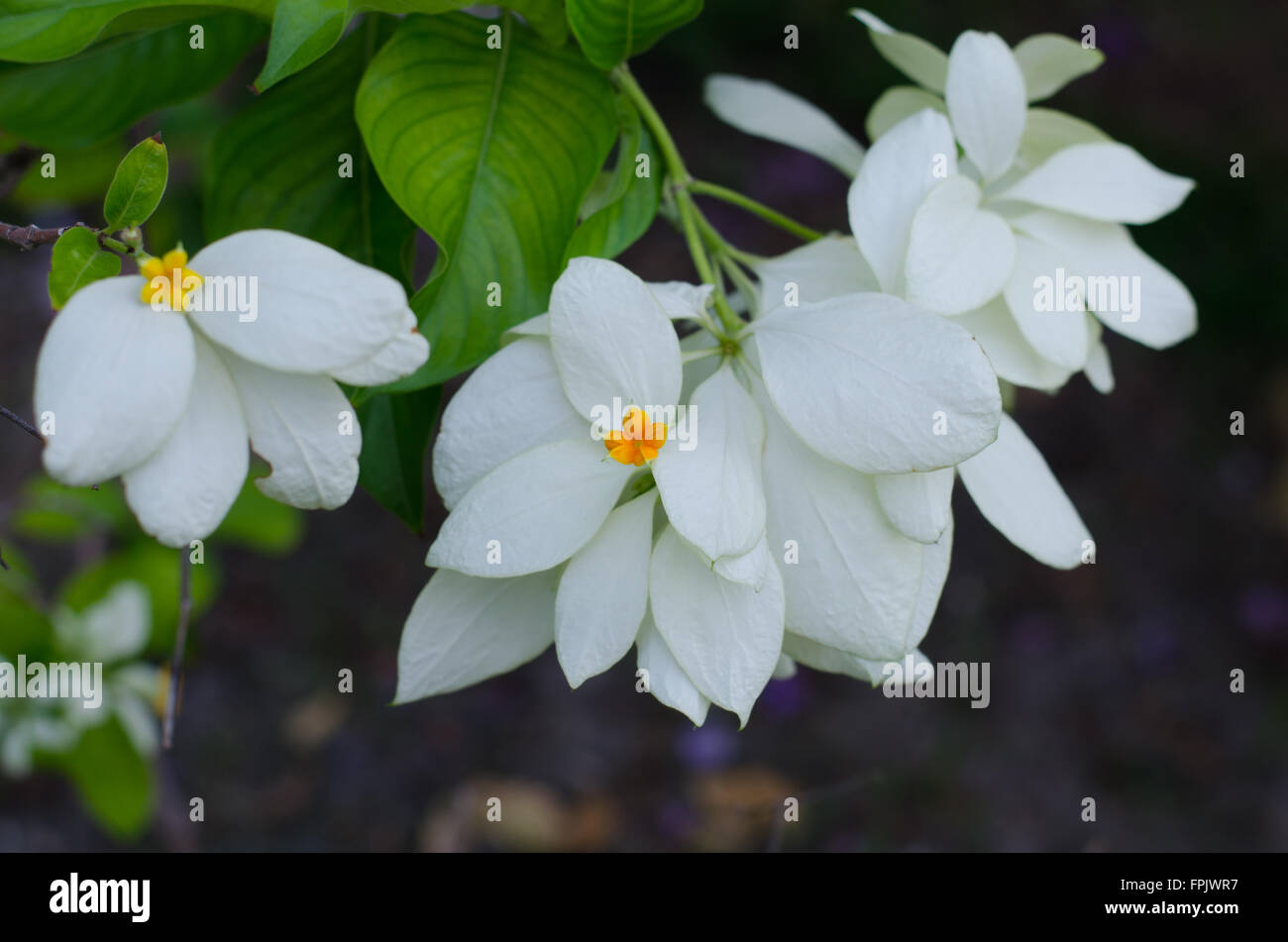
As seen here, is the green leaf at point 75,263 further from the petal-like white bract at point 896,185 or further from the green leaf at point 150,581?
the green leaf at point 150,581

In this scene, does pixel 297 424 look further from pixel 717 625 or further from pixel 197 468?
pixel 717 625

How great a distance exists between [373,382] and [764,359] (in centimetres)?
14

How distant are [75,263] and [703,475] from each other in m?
0.22

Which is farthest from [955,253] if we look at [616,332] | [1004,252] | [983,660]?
[983,660]

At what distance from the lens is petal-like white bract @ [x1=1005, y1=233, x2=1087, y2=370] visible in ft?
1.45

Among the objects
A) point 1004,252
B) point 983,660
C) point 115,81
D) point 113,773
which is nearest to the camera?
point 1004,252

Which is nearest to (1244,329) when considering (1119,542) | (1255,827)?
(1119,542)

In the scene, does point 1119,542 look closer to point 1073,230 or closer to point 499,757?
point 499,757

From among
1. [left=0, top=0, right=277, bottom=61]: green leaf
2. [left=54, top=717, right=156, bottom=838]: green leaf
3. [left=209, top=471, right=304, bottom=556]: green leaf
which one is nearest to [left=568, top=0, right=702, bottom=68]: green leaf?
[left=0, top=0, right=277, bottom=61]: green leaf

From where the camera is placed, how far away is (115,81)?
549 mm

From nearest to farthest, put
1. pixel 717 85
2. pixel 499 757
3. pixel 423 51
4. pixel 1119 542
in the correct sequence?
pixel 423 51 → pixel 717 85 → pixel 499 757 → pixel 1119 542

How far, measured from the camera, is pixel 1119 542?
1.82 metres

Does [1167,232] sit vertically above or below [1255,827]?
above

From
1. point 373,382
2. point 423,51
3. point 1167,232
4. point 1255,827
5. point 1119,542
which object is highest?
point 1167,232
